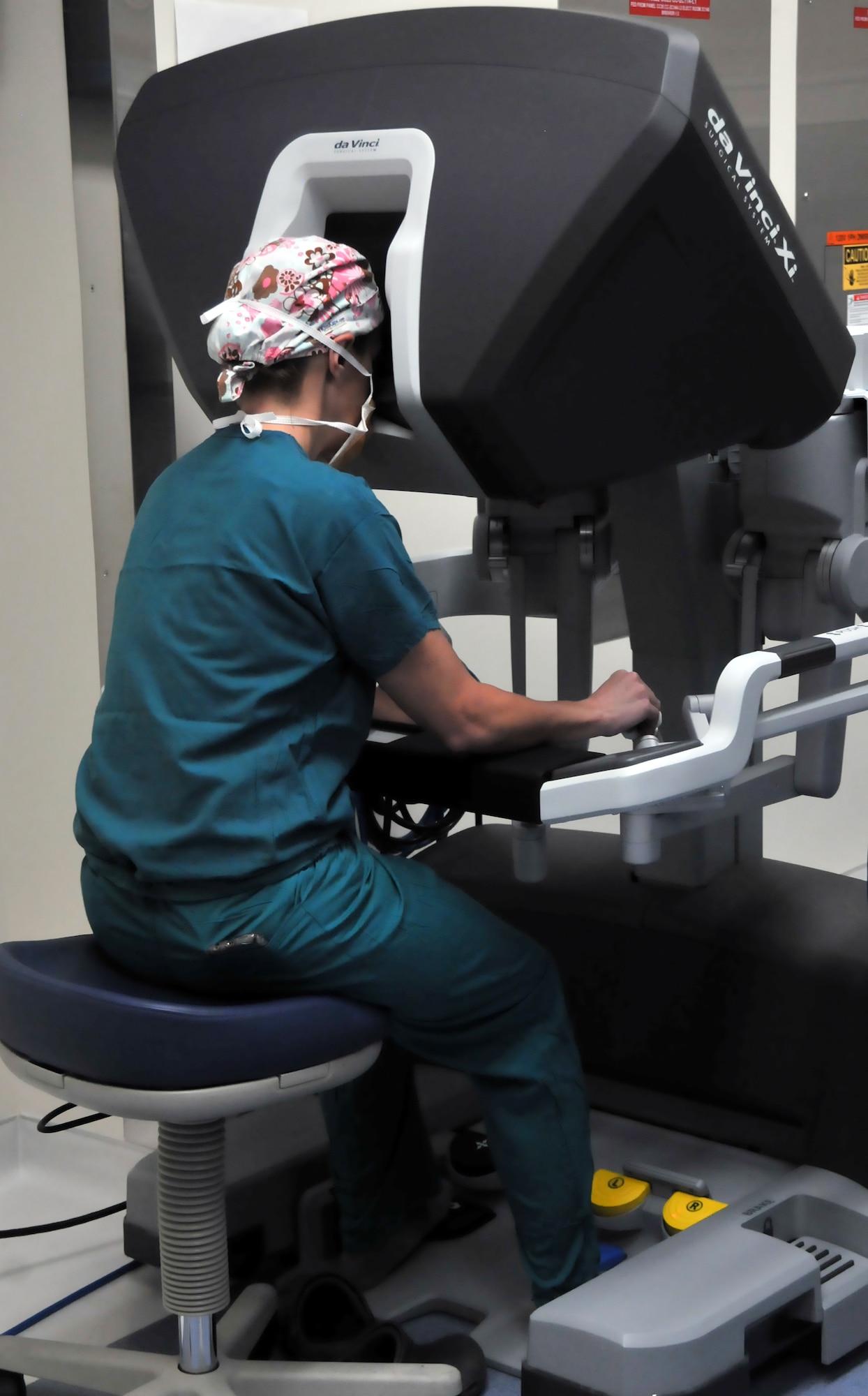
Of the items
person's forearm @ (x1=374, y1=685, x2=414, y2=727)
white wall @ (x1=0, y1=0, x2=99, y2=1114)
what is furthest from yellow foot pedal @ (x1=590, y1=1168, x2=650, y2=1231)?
white wall @ (x1=0, y1=0, x2=99, y2=1114)

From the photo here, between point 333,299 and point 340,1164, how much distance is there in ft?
3.76

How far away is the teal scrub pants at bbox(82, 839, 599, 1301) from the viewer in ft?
5.31

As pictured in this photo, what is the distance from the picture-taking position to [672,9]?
297 cm

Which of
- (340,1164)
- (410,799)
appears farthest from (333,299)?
→ (340,1164)

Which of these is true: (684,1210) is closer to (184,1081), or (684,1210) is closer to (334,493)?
(184,1081)

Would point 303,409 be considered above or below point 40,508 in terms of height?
above

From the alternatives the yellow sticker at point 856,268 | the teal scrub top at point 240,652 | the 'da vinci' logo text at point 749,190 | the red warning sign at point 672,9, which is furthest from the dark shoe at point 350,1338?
the yellow sticker at point 856,268

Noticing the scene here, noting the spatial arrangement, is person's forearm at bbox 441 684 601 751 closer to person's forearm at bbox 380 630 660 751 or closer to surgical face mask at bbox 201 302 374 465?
person's forearm at bbox 380 630 660 751

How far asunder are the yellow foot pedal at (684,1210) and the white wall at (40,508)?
1.06 m

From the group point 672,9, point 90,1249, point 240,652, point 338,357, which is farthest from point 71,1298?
point 672,9

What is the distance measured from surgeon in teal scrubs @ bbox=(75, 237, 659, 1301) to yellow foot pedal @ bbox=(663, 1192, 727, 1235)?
1.22 feet

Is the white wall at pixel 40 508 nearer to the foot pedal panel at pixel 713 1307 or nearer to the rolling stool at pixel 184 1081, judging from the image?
the rolling stool at pixel 184 1081

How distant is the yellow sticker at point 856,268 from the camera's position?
335 centimetres

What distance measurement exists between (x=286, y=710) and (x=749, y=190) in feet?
2.40
